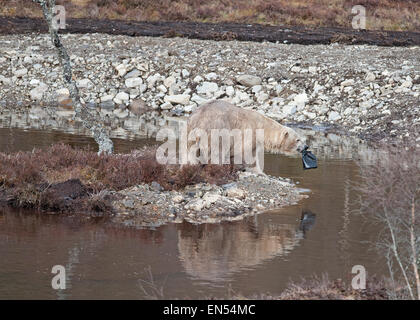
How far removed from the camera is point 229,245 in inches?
498

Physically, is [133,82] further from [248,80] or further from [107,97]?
[248,80]

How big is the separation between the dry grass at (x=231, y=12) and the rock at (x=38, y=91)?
1762 centimetres

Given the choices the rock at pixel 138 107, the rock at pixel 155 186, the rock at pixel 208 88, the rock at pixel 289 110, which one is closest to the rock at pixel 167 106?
the rock at pixel 138 107

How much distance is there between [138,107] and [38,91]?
450cm

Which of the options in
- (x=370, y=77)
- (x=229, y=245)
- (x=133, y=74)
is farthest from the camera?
(x=133, y=74)

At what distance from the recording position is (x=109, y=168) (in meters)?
15.4

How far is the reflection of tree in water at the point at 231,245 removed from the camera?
1134 cm

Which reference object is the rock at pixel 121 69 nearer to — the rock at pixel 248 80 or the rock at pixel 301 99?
the rock at pixel 248 80

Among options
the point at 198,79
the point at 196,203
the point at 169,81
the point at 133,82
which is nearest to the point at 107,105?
the point at 133,82

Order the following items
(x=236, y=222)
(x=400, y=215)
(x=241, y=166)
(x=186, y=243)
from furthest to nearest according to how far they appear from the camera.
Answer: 1. (x=241, y=166)
2. (x=236, y=222)
3. (x=186, y=243)
4. (x=400, y=215)

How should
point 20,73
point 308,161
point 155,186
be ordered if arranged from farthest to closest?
1. point 20,73
2. point 308,161
3. point 155,186

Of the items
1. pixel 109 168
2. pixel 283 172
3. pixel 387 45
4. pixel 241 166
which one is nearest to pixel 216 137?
pixel 241 166

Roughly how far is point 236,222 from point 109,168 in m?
2.99

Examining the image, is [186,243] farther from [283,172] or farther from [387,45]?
[387,45]
